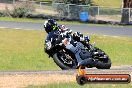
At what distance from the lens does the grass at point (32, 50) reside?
692 inches

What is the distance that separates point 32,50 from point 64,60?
10419 mm

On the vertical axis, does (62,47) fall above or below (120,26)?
above

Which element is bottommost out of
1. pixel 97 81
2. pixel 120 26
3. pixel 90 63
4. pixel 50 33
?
pixel 120 26

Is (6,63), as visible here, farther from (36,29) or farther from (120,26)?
(120,26)

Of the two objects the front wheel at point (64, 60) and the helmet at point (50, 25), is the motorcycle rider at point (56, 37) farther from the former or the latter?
the front wheel at point (64, 60)

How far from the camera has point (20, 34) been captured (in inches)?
1134

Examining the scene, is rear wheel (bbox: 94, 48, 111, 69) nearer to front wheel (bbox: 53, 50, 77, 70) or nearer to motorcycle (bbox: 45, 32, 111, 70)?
motorcycle (bbox: 45, 32, 111, 70)

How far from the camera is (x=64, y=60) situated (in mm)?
12062

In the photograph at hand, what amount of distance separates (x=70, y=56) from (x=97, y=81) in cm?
832

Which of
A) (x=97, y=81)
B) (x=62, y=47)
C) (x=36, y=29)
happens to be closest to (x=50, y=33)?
(x=62, y=47)

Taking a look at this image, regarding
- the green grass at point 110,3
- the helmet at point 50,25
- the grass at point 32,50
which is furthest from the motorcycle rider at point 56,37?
the green grass at point 110,3

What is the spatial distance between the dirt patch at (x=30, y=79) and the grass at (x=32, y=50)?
482cm

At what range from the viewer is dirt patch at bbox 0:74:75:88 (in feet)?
26.8

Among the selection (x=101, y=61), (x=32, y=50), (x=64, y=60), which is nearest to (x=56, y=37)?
(x=64, y=60)
